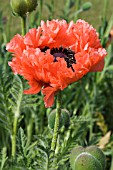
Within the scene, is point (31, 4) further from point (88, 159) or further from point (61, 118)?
point (88, 159)

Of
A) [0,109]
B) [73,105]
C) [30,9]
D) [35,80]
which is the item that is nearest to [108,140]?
[73,105]

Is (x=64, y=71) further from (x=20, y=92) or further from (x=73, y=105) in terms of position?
(x=73, y=105)

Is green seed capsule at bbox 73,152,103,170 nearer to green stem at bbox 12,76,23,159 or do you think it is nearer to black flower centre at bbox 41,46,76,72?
black flower centre at bbox 41,46,76,72

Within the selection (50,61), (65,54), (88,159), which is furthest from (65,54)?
(88,159)

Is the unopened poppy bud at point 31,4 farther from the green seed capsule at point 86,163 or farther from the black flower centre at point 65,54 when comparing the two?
the green seed capsule at point 86,163

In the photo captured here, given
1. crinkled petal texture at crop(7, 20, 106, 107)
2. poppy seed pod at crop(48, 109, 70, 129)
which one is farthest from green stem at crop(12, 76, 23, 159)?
crinkled petal texture at crop(7, 20, 106, 107)
